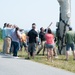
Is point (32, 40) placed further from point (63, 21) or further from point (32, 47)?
point (63, 21)

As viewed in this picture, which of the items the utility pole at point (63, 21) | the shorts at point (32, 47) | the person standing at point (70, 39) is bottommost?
the shorts at point (32, 47)

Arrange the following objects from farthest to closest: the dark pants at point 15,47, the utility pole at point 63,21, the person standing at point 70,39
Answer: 1. the utility pole at point 63,21
2. the dark pants at point 15,47
3. the person standing at point 70,39

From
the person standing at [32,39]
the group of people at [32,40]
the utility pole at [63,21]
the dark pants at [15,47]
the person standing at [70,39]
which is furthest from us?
the utility pole at [63,21]

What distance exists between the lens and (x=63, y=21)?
23875 millimetres

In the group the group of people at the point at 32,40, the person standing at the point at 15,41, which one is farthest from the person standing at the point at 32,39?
the person standing at the point at 15,41

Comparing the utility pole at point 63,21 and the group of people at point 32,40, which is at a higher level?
the utility pole at point 63,21

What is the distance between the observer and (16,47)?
20.6 meters

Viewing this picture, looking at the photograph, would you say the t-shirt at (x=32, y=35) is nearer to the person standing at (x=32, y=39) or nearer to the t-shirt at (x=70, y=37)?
the person standing at (x=32, y=39)

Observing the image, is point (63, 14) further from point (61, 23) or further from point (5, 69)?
point (5, 69)

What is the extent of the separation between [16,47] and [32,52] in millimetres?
1348

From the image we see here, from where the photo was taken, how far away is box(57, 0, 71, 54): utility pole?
77.9 ft

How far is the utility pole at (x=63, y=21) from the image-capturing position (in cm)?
2373

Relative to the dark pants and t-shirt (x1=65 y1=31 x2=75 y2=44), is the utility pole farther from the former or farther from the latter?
the dark pants

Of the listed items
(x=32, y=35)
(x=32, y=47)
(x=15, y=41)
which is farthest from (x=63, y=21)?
(x=32, y=47)
